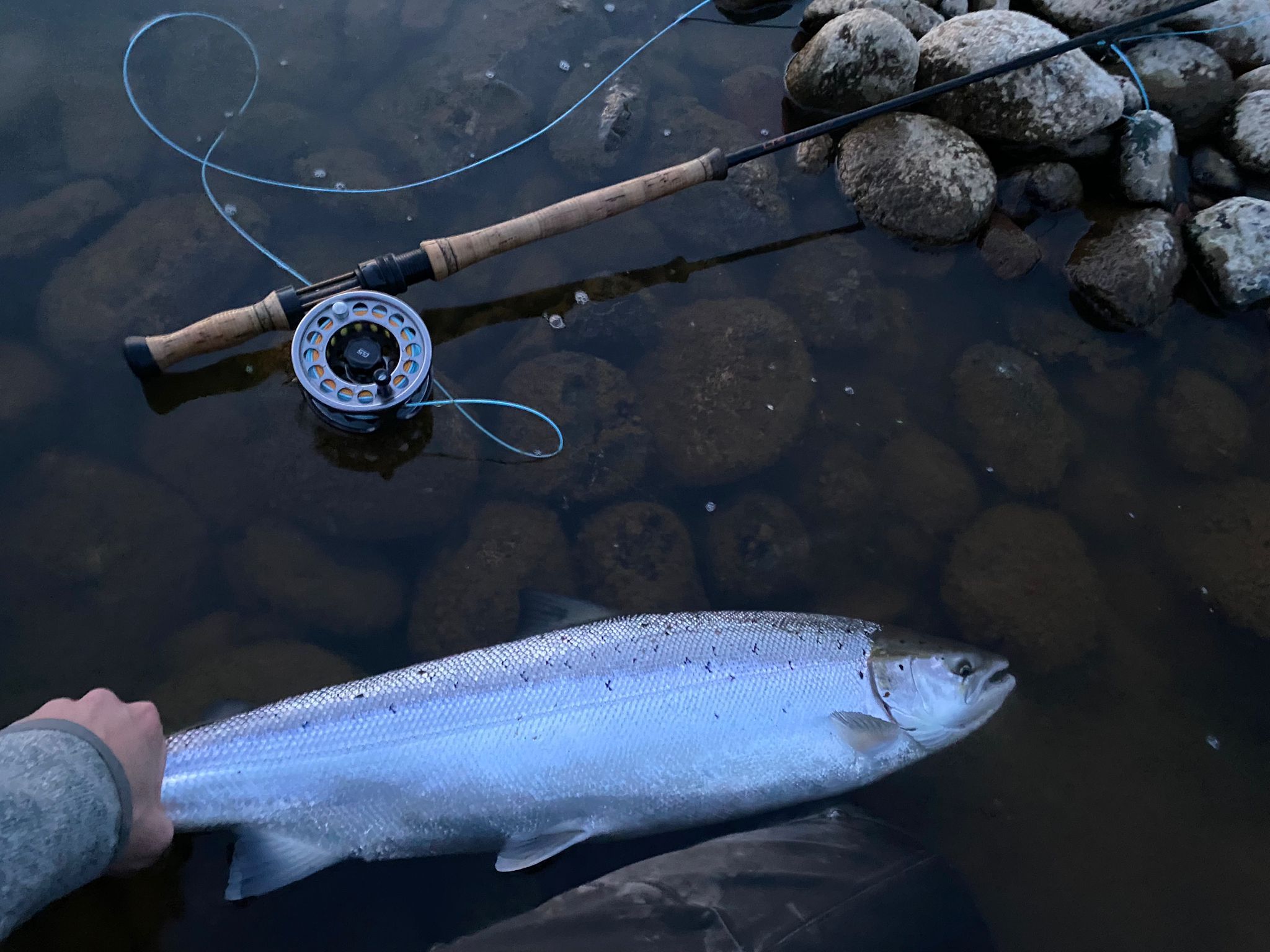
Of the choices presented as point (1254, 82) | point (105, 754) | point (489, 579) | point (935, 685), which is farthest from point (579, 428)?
point (1254, 82)

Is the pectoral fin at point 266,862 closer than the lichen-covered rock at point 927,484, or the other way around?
the pectoral fin at point 266,862

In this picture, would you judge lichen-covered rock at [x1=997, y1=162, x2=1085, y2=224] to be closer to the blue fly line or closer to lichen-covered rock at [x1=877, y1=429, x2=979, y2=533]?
lichen-covered rock at [x1=877, y1=429, x2=979, y2=533]

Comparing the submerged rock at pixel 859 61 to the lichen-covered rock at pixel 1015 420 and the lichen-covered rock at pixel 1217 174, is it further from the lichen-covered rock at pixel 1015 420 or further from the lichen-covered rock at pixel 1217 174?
the lichen-covered rock at pixel 1217 174

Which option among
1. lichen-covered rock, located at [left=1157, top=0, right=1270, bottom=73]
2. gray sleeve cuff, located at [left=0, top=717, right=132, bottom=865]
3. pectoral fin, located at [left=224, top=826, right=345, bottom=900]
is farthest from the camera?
lichen-covered rock, located at [left=1157, top=0, right=1270, bottom=73]

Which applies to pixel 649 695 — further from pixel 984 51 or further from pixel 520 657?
pixel 984 51

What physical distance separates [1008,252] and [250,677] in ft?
15.7

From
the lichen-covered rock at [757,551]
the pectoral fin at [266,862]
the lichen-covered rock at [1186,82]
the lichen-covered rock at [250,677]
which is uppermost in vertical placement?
the lichen-covered rock at [1186,82]

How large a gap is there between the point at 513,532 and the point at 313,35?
12.2 ft

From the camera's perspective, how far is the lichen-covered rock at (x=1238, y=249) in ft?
14.9

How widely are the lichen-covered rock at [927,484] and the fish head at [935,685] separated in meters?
0.87

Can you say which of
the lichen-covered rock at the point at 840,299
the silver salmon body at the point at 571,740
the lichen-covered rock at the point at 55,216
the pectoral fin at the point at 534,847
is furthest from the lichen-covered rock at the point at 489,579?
the lichen-covered rock at the point at 55,216

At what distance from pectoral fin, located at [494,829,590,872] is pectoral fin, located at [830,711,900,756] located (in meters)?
1.16

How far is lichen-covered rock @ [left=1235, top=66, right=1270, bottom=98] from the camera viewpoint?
518cm

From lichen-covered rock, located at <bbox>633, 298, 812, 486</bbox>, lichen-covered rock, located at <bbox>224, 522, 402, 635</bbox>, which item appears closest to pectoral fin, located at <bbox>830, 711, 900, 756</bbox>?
lichen-covered rock, located at <bbox>633, 298, 812, 486</bbox>
